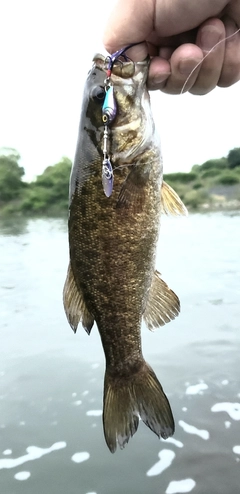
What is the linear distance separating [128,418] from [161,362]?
687 cm

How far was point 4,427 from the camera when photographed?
660cm

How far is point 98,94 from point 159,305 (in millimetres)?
797

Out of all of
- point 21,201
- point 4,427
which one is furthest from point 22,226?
point 4,427

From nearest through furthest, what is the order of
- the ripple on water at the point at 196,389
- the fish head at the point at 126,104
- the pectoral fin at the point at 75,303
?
the fish head at the point at 126,104 < the pectoral fin at the point at 75,303 < the ripple on water at the point at 196,389

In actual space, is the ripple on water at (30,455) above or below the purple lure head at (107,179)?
below

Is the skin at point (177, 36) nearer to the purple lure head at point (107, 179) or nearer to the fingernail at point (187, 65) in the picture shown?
the fingernail at point (187, 65)

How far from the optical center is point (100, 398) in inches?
300

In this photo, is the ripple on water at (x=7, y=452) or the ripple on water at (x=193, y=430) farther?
the ripple on water at (x=193, y=430)

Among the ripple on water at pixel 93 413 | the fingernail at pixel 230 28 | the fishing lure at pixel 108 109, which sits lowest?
the ripple on water at pixel 93 413

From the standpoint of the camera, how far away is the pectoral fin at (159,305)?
6.15 ft

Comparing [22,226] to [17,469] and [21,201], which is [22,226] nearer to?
[21,201]

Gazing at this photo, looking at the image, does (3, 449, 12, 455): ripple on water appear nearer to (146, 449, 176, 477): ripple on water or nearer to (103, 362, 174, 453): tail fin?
(146, 449, 176, 477): ripple on water

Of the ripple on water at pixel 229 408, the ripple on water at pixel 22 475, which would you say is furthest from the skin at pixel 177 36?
the ripple on water at pixel 229 408

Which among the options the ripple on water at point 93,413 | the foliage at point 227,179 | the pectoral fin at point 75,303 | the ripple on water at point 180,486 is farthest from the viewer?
the foliage at point 227,179
